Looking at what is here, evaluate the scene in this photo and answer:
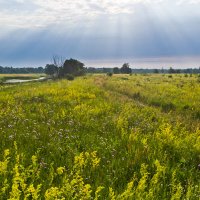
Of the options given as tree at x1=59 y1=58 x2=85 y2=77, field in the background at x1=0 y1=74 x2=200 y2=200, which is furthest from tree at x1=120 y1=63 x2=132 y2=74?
field in the background at x1=0 y1=74 x2=200 y2=200

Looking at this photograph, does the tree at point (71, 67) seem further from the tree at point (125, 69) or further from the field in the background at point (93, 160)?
the field in the background at point (93, 160)

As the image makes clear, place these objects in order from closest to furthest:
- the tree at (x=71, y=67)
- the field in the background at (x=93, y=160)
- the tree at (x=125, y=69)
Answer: the field in the background at (x=93, y=160) < the tree at (x=71, y=67) < the tree at (x=125, y=69)

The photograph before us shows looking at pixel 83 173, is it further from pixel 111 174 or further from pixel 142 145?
pixel 142 145

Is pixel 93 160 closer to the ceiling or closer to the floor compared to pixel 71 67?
closer to the floor

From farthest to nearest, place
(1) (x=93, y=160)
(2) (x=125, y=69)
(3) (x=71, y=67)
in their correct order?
(2) (x=125, y=69) → (3) (x=71, y=67) → (1) (x=93, y=160)

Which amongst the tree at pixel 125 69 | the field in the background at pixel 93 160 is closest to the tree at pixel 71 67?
the tree at pixel 125 69

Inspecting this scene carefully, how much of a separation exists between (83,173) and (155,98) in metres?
17.4

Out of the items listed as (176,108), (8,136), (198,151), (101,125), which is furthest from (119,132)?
(176,108)

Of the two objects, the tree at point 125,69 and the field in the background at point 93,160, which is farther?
the tree at point 125,69

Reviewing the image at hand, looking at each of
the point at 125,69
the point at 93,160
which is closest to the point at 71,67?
the point at 125,69

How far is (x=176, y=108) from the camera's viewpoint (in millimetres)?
19750

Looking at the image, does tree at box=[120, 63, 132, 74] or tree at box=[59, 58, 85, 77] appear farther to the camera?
tree at box=[120, 63, 132, 74]

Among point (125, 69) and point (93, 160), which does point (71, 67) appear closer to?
point (125, 69)

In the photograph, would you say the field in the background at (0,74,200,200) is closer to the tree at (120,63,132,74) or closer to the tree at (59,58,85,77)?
the tree at (59,58,85,77)
